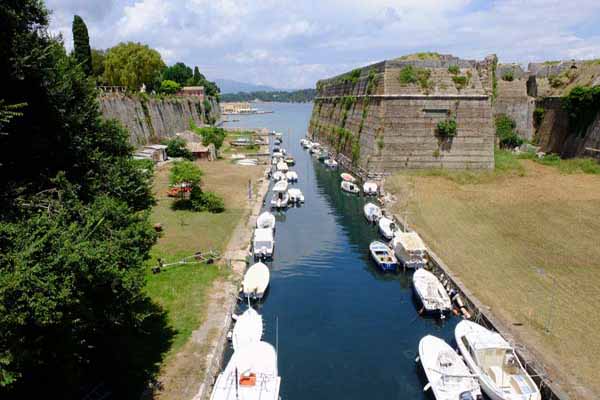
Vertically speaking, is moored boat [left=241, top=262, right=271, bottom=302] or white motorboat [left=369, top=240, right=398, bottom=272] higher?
moored boat [left=241, top=262, right=271, bottom=302]

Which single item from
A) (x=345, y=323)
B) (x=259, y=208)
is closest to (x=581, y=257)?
(x=345, y=323)

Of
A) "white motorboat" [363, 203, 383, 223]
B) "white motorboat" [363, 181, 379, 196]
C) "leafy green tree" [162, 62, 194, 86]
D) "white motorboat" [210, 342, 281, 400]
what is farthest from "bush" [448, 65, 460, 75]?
"leafy green tree" [162, 62, 194, 86]

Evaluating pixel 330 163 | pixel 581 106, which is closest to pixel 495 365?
pixel 330 163

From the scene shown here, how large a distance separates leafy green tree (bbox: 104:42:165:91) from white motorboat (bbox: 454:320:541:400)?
58.3m

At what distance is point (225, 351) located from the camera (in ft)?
43.3

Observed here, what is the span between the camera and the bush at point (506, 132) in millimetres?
45750

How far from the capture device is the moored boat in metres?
→ 16.6

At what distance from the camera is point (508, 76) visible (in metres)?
47.9

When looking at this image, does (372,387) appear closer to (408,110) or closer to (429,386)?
(429,386)

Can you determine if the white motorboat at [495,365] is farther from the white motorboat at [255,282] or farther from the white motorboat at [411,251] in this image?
the white motorboat at [255,282]

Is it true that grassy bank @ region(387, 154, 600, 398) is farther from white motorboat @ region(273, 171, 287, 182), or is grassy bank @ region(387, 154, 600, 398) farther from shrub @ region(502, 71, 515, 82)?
shrub @ region(502, 71, 515, 82)

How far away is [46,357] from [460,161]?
114 feet

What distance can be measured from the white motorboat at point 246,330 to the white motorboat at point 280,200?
52.7ft

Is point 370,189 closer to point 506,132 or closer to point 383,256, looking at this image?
point 383,256
